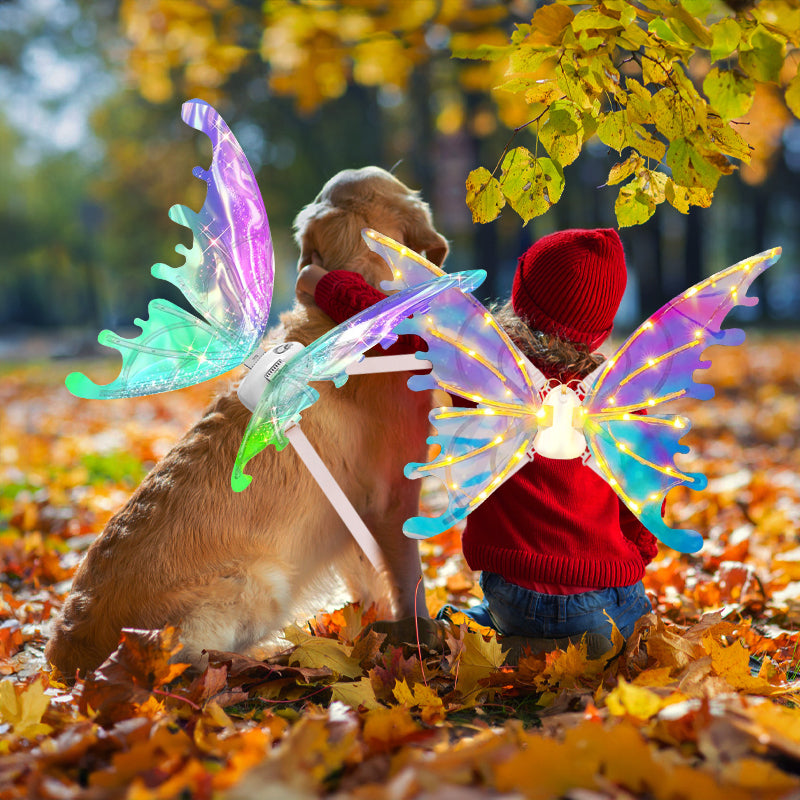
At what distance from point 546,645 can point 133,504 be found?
1518 mm

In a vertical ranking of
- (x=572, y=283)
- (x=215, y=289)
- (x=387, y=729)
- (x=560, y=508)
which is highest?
(x=215, y=289)

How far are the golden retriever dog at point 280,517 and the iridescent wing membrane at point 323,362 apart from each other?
0.36 metres

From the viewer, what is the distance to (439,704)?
2.37 metres

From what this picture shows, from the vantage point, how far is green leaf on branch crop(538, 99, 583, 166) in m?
2.57

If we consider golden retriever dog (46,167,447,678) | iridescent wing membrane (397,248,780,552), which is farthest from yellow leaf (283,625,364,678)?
iridescent wing membrane (397,248,780,552)

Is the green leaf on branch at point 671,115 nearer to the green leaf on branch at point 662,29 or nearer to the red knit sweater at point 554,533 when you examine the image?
the green leaf on branch at point 662,29

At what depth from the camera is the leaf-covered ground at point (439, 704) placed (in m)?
1.65

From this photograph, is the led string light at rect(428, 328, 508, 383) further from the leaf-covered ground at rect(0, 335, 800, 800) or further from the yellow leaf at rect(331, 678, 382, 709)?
the yellow leaf at rect(331, 678, 382, 709)

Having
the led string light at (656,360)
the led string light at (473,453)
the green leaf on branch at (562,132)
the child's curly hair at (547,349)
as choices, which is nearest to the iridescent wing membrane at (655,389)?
the led string light at (656,360)

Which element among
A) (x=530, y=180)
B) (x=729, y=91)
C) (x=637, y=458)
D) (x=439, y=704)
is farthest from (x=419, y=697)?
(x=729, y=91)

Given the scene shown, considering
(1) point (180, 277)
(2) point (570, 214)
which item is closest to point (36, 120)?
(2) point (570, 214)

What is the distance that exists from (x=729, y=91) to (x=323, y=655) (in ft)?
7.08

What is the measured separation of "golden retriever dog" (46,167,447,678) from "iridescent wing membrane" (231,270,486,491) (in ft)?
1.18

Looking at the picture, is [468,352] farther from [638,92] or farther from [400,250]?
[638,92]
